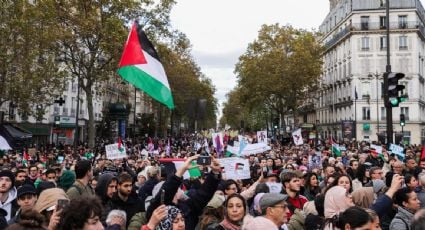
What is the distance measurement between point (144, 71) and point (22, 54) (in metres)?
22.0

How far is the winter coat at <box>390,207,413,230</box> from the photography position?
4766 millimetres

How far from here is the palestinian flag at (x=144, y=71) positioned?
7691 millimetres

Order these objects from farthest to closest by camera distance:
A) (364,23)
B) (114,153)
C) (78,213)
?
(364,23), (114,153), (78,213)

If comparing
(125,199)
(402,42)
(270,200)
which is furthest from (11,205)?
(402,42)

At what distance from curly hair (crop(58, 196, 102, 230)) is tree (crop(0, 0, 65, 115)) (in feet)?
81.4

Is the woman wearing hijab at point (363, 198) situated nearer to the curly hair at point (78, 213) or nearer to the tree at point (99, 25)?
the curly hair at point (78, 213)

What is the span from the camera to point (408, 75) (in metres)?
Result: 56.2

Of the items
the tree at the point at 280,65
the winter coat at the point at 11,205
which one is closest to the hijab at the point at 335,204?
the winter coat at the point at 11,205

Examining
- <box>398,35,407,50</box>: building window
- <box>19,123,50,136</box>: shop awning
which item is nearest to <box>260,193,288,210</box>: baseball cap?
<box>19,123,50,136</box>: shop awning

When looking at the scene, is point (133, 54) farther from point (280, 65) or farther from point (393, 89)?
point (280, 65)

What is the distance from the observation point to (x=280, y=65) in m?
52.6

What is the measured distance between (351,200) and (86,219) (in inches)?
118

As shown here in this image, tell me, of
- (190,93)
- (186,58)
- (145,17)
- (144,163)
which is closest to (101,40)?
(145,17)

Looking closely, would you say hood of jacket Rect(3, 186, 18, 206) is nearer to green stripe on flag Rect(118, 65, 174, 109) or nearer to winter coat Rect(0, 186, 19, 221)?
winter coat Rect(0, 186, 19, 221)
